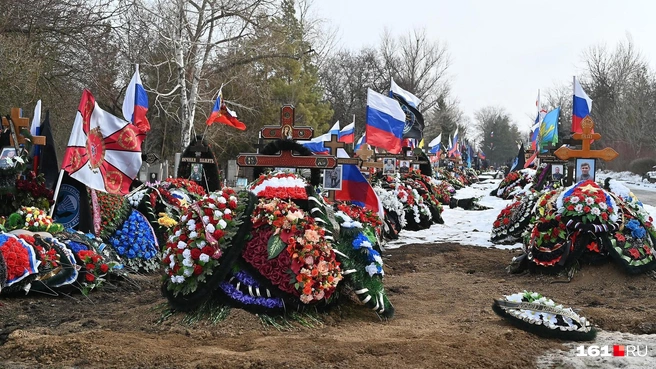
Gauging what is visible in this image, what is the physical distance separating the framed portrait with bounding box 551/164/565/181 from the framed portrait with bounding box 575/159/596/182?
646cm

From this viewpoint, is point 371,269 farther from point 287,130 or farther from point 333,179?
point 333,179

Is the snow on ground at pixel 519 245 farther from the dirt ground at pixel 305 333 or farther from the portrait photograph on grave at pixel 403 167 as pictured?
the portrait photograph on grave at pixel 403 167

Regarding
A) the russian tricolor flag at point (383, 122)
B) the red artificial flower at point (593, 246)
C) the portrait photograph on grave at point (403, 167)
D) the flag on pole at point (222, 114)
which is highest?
the flag on pole at point (222, 114)

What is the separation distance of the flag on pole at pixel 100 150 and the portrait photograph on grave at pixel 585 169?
22.5 feet

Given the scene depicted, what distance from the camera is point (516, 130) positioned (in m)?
117

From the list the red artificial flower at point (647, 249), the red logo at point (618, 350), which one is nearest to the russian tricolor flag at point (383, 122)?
the red artificial flower at point (647, 249)

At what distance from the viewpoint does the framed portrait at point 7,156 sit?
8.08 m

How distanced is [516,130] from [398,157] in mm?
104093

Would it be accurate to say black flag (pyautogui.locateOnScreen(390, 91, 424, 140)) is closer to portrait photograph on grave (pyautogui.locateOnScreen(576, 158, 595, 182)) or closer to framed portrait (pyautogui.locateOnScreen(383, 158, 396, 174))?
framed portrait (pyautogui.locateOnScreen(383, 158, 396, 174))

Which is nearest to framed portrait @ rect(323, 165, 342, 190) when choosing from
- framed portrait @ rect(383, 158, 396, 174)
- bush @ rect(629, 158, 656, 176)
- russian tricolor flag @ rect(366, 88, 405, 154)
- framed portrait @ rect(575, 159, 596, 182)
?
russian tricolor flag @ rect(366, 88, 405, 154)

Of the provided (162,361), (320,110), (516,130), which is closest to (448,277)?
(162,361)

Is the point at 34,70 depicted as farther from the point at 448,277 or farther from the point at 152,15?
→ the point at 448,277

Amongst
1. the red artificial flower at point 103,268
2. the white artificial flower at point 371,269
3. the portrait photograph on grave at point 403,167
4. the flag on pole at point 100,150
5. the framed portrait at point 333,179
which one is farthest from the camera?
the portrait photograph on grave at point 403,167

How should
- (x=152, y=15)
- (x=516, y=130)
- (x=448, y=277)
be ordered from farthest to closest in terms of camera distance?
1. (x=516, y=130)
2. (x=152, y=15)
3. (x=448, y=277)
